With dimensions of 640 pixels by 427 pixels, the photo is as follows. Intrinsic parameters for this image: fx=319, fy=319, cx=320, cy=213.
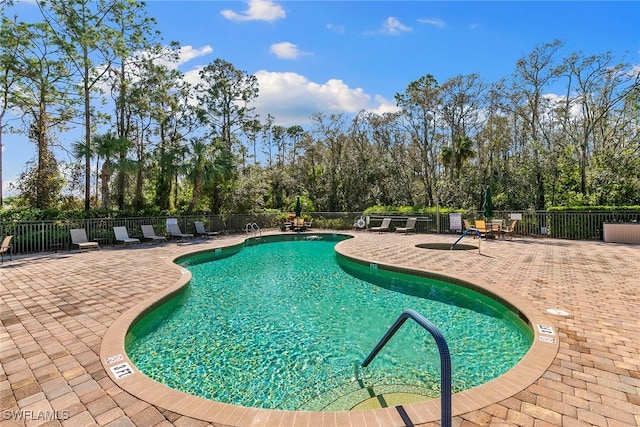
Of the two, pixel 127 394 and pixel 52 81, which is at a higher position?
pixel 52 81

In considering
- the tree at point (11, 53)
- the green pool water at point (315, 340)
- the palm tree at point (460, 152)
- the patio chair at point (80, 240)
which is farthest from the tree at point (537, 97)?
the tree at point (11, 53)

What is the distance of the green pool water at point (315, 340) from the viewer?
333 centimetres

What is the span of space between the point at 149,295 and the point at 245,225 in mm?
13661

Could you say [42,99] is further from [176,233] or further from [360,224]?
[360,224]

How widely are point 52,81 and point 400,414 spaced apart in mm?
18837

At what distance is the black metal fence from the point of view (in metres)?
10.7

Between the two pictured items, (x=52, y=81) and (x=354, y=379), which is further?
(x=52, y=81)

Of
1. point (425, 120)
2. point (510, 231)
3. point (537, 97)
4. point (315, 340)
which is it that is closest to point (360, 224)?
point (510, 231)

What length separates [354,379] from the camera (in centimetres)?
350

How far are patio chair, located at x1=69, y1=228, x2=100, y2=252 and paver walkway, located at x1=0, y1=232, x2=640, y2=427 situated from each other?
199 cm

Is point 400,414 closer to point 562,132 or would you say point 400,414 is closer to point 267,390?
point 267,390

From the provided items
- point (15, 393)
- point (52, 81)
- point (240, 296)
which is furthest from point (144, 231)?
point (15, 393)

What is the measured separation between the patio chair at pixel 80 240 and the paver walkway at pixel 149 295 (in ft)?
6.54

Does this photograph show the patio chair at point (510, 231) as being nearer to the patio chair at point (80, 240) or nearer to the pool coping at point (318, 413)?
the pool coping at point (318, 413)
